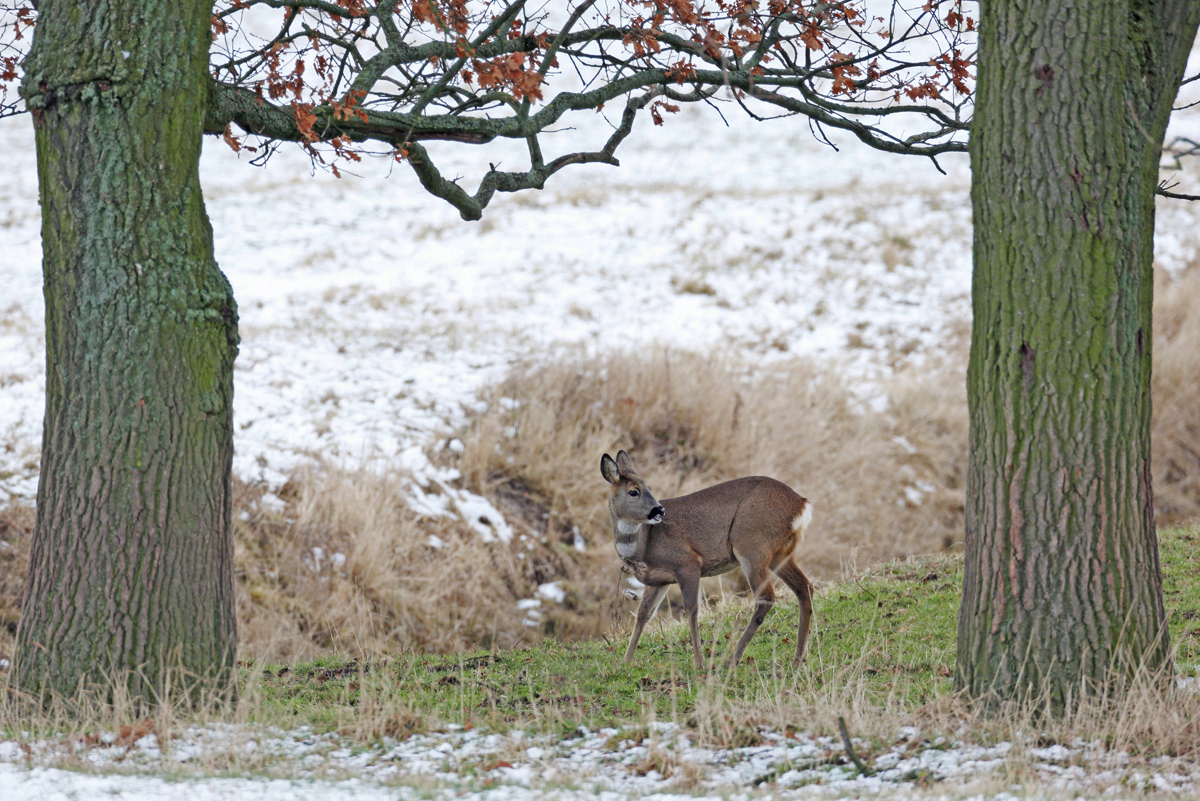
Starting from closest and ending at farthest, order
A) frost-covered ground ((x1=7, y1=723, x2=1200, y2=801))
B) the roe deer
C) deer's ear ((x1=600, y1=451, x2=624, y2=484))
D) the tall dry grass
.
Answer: frost-covered ground ((x1=7, y1=723, x2=1200, y2=801)) → the roe deer → deer's ear ((x1=600, y1=451, x2=624, y2=484)) → the tall dry grass

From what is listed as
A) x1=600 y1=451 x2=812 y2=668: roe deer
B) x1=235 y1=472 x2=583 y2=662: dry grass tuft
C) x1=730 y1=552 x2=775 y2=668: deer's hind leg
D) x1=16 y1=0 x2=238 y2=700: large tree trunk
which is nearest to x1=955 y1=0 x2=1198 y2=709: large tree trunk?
x1=730 y1=552 x2=775 y2=668: deer's hind leg

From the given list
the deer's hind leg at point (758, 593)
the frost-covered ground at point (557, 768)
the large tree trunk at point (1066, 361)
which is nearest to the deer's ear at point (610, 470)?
the deer's hind leg at point (758, 593)

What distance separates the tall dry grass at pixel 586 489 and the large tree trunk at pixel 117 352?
11.9 feet

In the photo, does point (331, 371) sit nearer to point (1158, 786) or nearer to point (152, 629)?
point (152, 629)

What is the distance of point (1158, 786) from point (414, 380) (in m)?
11.0

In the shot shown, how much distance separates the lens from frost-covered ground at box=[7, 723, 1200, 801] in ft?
12.9

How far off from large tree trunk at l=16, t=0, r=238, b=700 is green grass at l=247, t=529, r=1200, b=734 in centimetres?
72

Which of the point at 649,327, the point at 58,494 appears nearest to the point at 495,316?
the point at 649,327

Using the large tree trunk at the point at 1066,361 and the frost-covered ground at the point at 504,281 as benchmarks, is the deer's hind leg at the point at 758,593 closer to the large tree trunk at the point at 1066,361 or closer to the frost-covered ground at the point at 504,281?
the large tree trunk at the point at 1066,361

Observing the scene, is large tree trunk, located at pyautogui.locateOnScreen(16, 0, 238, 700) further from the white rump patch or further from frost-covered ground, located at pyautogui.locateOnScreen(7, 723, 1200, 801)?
the white rump patch

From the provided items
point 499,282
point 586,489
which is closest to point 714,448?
point 586,489

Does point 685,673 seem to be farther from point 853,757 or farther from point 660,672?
point 853,757

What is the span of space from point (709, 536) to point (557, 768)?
257 centimetres

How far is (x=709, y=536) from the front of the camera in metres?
6.65
